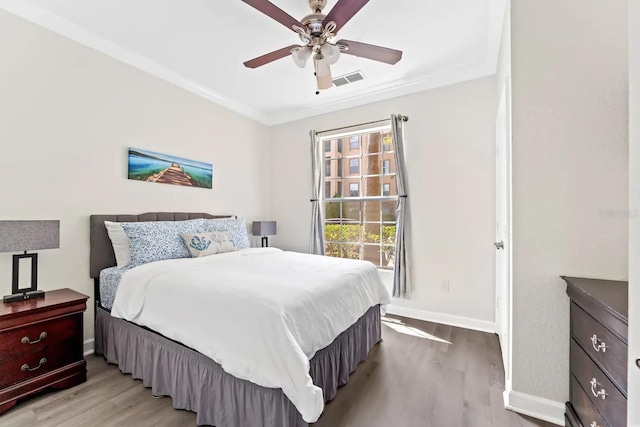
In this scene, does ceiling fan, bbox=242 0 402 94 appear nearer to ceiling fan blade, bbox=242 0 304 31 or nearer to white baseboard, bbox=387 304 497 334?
ceiling fan blade, bbox=242 0 304 31

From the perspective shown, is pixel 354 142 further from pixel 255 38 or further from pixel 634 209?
pixel 634 209

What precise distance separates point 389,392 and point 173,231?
7.59 feet

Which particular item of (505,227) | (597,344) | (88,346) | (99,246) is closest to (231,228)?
(99,246)

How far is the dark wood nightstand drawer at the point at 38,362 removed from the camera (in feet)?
5.79

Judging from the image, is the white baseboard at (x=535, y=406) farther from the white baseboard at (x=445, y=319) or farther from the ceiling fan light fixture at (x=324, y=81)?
the ceiling fan light fixture at (x=324, y=81)

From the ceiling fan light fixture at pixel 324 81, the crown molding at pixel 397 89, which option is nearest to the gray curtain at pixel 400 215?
the crown molding at pixel 397 89

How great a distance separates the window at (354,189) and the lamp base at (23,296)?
326 centimetres

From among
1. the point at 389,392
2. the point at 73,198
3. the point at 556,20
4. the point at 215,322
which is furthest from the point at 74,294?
the point at 556,20

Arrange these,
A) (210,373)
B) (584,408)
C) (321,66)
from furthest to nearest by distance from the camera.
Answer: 1. (321,66)
2. (210,373)
3. (584,408)

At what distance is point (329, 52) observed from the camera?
2102 millimetres

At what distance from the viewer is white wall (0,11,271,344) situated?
212 cm

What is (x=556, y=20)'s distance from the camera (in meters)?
1.64

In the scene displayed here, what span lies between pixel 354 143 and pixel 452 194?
150cm

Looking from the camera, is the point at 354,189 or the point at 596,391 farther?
the point at 354,189
